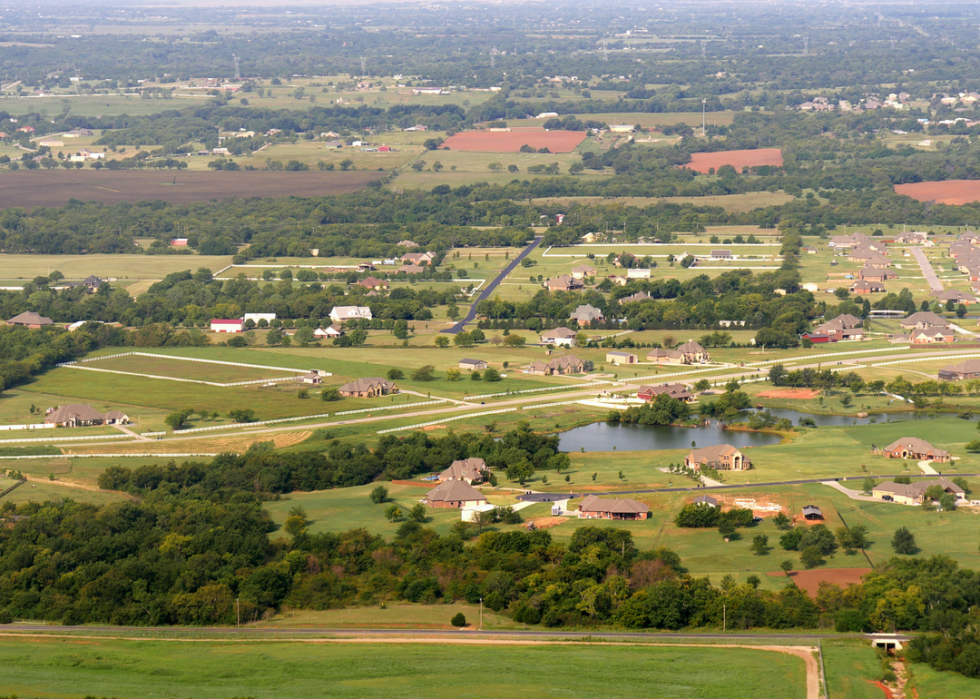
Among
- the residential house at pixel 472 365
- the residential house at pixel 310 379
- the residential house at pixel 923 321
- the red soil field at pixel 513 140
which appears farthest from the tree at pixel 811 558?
the red soil field at pixel 513 140

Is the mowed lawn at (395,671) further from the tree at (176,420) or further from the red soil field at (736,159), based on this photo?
the red soil field at (736,159)

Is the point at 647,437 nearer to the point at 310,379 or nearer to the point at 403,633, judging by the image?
the point at 310,379

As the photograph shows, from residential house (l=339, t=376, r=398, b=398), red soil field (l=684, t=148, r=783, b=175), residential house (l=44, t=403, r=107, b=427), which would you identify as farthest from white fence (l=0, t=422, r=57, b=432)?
red soil field (l=684, t=148, r=783, b=175)

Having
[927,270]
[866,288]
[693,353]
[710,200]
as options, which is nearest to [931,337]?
[866,288]

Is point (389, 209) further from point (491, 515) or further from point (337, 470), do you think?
point (491, 515)

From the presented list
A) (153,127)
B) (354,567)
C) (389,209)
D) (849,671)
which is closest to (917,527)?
(849,671)

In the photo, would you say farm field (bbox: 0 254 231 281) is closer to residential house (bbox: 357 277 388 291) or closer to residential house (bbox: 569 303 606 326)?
residential house (bbox: 357 277 388 291)
